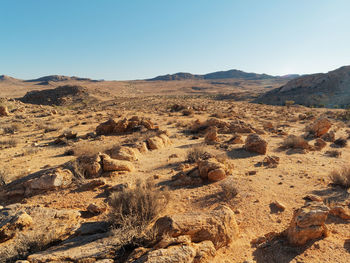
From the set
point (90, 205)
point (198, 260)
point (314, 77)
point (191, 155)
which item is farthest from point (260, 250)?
point (314, 77)

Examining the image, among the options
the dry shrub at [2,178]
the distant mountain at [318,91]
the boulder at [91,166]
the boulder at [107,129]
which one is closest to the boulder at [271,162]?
the boulder at [91,166]

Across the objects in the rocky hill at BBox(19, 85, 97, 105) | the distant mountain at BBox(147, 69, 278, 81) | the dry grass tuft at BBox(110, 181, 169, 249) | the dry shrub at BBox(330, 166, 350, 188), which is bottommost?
the dry shrub at BBox(330, 166, 350, 188)

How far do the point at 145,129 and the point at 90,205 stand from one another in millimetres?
8237

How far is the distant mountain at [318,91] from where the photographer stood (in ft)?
118

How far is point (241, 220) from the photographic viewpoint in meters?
4.05

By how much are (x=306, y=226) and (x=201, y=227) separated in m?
1.72

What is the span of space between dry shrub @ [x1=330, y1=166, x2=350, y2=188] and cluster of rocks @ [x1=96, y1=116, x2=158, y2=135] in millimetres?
9254

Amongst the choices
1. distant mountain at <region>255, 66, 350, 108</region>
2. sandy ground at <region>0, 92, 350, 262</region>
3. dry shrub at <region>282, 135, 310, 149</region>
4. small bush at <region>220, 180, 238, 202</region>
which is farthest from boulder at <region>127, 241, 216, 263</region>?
distant mountain at <region>255, 66, 350, 108</region>

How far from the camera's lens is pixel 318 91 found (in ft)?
133

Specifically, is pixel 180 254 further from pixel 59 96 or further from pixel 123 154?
pixel 59 96

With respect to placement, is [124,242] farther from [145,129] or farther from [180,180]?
[145,129]

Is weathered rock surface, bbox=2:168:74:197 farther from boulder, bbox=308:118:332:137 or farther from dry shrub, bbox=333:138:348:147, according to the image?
boulder, bbox=308:118:332:137

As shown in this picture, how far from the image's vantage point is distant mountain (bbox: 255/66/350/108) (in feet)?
118

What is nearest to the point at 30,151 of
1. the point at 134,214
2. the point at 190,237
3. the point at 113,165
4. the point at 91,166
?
the point at 91,166
